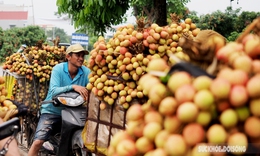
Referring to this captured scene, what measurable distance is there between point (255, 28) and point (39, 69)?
470 centimetres

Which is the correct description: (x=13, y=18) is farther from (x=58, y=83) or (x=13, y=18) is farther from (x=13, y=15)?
(x=58, y=83)

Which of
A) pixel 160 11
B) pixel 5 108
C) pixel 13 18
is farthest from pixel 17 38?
pixel 13 18

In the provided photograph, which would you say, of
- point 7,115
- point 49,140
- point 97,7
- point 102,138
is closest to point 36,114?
point 49,140

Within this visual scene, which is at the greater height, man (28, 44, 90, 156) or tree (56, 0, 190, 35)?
tree (56, 0, 190, 35)

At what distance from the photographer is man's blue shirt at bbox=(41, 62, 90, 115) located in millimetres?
4664

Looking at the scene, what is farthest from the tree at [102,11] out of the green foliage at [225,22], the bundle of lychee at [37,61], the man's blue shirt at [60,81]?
the green foliage at [225,22]

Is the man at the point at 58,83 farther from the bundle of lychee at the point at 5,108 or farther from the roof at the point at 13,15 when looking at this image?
the roof at the point at 13,15

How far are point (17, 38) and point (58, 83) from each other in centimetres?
2552

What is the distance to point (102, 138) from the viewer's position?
3752mm

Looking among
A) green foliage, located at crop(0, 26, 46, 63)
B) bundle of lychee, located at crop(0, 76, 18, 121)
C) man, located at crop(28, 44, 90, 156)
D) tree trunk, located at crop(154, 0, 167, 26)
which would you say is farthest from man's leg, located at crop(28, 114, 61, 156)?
green foliage, located at crop(0, 26, 46, 63)

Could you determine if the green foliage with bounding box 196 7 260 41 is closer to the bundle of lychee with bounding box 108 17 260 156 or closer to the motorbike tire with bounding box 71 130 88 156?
the motorbike tire with bounding box 71 130 88 156

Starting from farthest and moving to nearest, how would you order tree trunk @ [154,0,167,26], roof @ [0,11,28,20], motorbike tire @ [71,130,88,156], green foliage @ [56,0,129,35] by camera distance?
roof @ [0,11,28,20], green foliage @ [56,0,129,35], tree trunk @ [154,0,167,26], motorbike tire @ [71,130,88,156]

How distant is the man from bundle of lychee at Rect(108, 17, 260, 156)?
128 inches

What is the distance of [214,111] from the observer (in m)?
1.33
